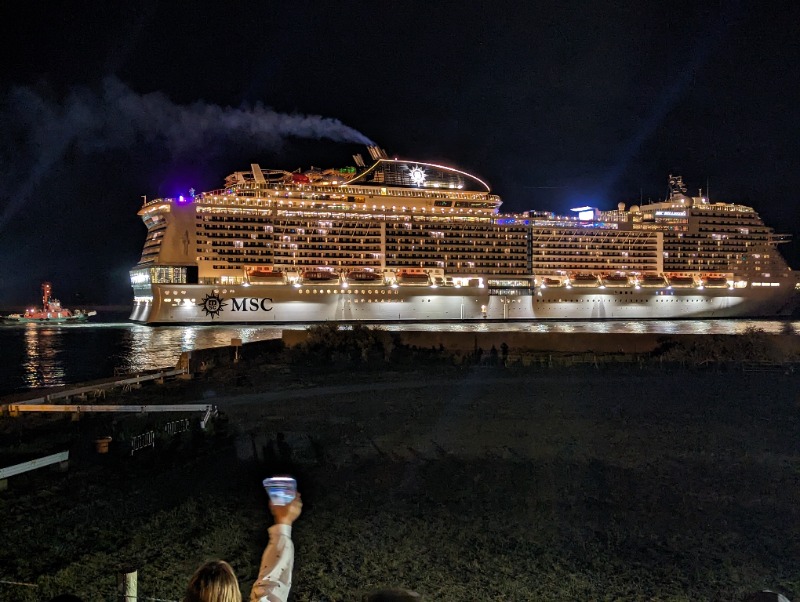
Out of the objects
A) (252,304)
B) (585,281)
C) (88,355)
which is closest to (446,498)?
(88,355)

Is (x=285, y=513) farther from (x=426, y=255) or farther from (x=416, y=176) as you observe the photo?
(x=416, y=176)

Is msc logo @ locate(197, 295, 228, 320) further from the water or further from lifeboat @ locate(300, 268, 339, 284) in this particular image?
lifeboat @ locate(300, 268, 339, 284)

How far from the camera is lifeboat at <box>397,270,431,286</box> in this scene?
60.7 meters

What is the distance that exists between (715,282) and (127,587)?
74.4 meters

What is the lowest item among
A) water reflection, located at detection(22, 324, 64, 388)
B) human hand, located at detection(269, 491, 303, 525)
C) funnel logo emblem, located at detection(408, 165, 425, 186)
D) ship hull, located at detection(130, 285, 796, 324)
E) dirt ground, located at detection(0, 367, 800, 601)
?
dirt ground, located at detection(0, 367, 800, 601)

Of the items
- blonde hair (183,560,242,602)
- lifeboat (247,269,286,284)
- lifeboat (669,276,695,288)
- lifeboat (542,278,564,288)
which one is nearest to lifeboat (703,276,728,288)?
lifeboat (669,276,695,288)

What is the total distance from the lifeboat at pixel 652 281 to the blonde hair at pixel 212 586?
69.1 m

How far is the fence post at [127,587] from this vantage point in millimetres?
3840

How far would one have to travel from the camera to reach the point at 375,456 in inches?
399

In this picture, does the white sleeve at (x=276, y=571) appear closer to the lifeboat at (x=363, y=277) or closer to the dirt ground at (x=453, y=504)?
the dirt ground at (x=453, y=504)

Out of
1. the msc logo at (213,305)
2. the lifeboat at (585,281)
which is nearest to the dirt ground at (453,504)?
the msc logo at (213,305)

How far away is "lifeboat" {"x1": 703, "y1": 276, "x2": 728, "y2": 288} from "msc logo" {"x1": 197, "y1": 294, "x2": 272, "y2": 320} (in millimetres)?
44275

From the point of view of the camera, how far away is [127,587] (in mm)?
3852

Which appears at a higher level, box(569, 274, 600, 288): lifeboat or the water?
box(569, 274, 600, 288): lifeboat
